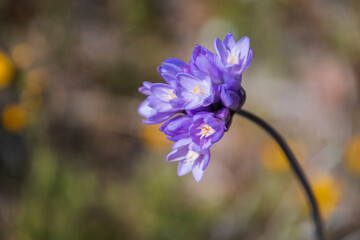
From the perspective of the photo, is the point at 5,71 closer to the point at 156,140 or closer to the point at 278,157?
the point at 156,140

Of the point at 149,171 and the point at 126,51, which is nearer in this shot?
the point at 149,171

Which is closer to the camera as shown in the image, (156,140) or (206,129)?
(206,129)

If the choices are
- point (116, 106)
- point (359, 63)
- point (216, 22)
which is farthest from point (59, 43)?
point (359, 63)

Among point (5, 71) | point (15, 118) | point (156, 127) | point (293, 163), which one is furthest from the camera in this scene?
point (156, 127)

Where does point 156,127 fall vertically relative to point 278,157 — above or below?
below

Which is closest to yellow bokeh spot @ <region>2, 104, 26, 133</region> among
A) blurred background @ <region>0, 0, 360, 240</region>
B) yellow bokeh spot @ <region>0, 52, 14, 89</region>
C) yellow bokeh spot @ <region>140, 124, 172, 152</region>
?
blurred background @ <region>0, 0, 360, 240</region>

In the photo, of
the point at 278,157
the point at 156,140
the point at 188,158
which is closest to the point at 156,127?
the point at 156,140

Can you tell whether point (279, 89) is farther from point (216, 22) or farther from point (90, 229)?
point (90, 229)
